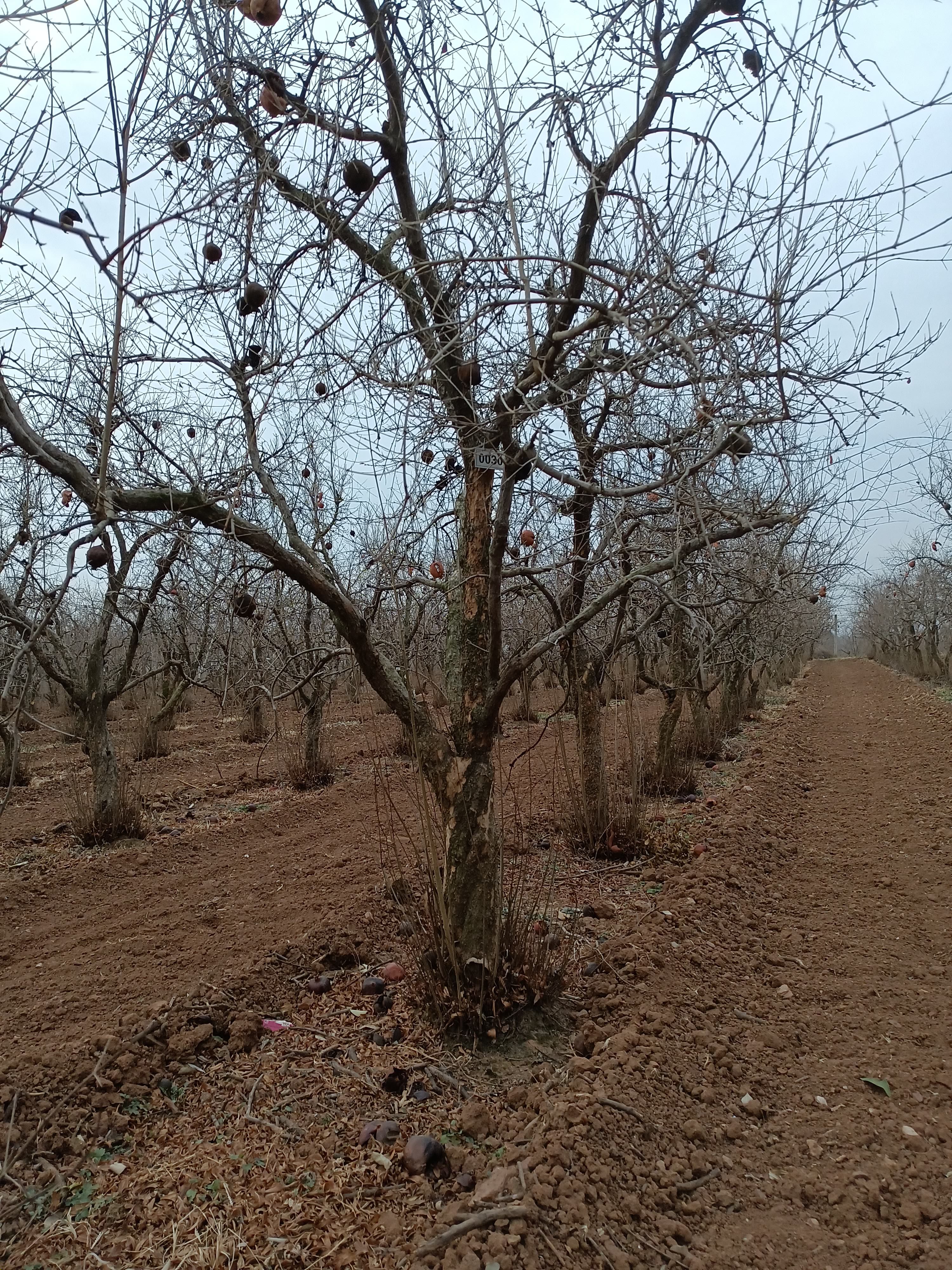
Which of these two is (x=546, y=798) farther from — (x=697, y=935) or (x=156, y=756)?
(x=156, y=756)

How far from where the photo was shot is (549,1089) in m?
2.38

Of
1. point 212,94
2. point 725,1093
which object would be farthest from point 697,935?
point 212,94

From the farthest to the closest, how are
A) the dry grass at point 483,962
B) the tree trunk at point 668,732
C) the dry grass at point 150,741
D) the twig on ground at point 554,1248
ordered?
the dry grass at point 150,741
the tree trunk at point 668,732
the dry grass at point 483,962
the twig on ground at point 554,1248

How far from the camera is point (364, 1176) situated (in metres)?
2.01

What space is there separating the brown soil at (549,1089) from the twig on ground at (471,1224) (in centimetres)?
1

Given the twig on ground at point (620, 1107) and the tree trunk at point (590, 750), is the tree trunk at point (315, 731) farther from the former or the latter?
the twig on ground at point (620, 1107)

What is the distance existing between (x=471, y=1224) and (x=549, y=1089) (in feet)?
2.17

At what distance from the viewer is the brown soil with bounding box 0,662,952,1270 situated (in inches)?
73.3

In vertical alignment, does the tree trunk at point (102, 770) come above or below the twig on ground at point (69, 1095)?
above

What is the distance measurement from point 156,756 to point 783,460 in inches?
370

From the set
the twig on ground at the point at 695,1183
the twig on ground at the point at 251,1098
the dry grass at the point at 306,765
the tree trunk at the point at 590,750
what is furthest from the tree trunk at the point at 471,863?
the dry grass at the point at 306,765

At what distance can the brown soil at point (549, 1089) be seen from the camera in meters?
1.86

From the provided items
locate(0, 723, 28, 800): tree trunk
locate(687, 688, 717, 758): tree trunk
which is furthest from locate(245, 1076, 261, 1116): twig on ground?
locate(687, 688, 717, 758): tree trunk

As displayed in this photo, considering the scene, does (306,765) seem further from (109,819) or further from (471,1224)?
(471,1224)
